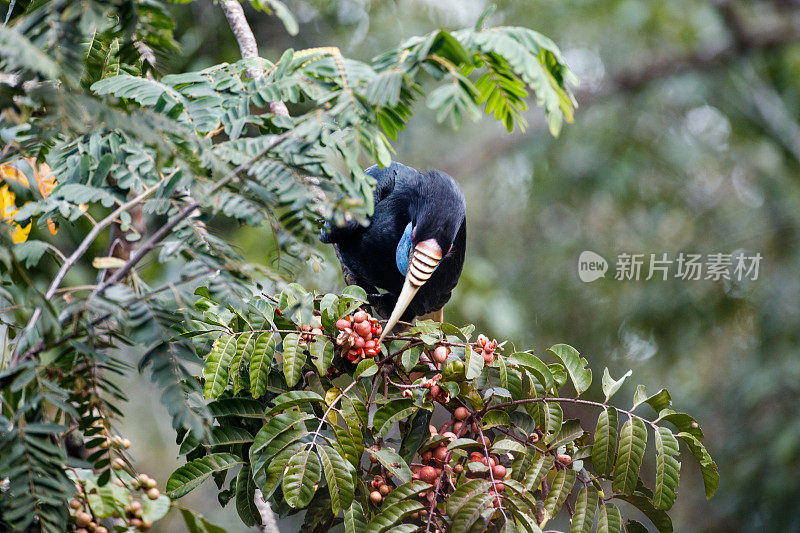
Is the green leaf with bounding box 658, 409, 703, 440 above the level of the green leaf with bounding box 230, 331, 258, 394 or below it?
below

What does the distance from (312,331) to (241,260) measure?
348mm

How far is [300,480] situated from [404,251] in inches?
36.0

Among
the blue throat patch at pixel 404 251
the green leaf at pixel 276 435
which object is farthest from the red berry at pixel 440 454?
the blue throat patch at pixel 404 251

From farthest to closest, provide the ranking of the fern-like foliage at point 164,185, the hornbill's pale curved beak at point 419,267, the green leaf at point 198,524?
the hornbill's pale curved beak at point 419,267 < the green leaf at point 198,524 < the fern-like foliage at point 164,185

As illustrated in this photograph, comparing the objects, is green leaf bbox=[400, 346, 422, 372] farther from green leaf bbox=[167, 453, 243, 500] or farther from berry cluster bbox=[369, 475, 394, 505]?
green leaf bbox=[167, 453, 243, 500]

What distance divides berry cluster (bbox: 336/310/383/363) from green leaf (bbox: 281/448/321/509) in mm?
207

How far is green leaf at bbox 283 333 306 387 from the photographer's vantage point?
1024 mm

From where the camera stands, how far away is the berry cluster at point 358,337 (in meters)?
1.08

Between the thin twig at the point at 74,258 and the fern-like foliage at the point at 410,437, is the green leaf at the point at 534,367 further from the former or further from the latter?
the thin twig at the point at 74,258

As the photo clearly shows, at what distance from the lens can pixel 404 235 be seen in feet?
5.83

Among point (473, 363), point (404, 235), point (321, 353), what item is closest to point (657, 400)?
point (473, 363)

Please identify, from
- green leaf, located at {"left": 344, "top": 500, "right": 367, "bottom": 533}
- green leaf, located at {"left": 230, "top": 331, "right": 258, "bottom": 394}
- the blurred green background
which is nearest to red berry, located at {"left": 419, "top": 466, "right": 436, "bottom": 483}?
green leaf, located at {"left": 344, "top": 500, "right": 367, "bottom": 533}

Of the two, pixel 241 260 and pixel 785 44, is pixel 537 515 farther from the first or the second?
pixel 785 44

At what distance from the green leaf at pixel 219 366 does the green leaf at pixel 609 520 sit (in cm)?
58
